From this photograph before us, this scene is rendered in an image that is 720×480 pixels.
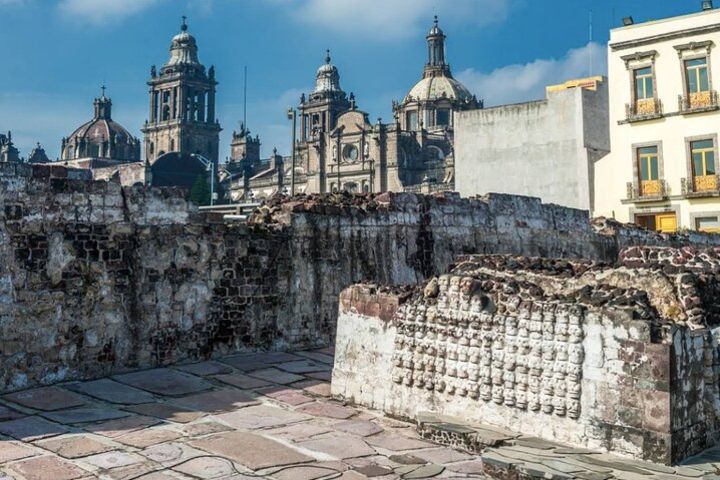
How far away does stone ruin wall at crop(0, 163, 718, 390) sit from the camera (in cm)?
772

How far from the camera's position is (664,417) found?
5.05m

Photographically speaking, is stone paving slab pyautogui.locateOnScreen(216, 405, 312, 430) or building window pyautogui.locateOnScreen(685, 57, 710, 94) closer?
stone paving slab pyautogui.locateOnScreen(216, 405, 312, 430)

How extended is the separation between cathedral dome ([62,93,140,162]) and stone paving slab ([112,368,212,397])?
275 ft

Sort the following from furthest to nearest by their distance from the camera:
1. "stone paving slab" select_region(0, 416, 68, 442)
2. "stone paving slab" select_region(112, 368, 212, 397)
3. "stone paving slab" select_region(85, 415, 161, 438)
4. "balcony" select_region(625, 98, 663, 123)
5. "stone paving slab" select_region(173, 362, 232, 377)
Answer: "balcony" select_region(625, 98, 663, 123), "stone paving slab" select_region(173, 362, 232, 377), "stone paving slab" select_region(112, 368, 212, 397), "stone paving slab" select_region(85, 415, 161, 438), "stone paving slab" select_region(0, 416, 68, 442)

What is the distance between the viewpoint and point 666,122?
21.3 meters

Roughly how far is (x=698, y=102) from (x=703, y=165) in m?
A: 1.67

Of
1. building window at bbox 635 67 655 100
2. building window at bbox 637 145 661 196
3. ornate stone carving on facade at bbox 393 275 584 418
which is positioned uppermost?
building window at bbox 635 67 655 100

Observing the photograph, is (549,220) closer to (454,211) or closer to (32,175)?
(454,211)

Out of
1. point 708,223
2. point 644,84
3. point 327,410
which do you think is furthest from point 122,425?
point 644,84

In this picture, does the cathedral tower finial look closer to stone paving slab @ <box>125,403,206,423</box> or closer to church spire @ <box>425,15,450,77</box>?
church spire @ <box>425,15,450,77</box>

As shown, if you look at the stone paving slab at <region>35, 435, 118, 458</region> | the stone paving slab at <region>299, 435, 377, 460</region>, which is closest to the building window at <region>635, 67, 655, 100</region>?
the stone paving slab at <region>299, 435, 377, 460</region>

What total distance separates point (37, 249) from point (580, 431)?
17.6 feet

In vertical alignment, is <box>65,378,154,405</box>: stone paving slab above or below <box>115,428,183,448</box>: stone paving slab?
above

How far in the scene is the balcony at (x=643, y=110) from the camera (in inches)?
838
